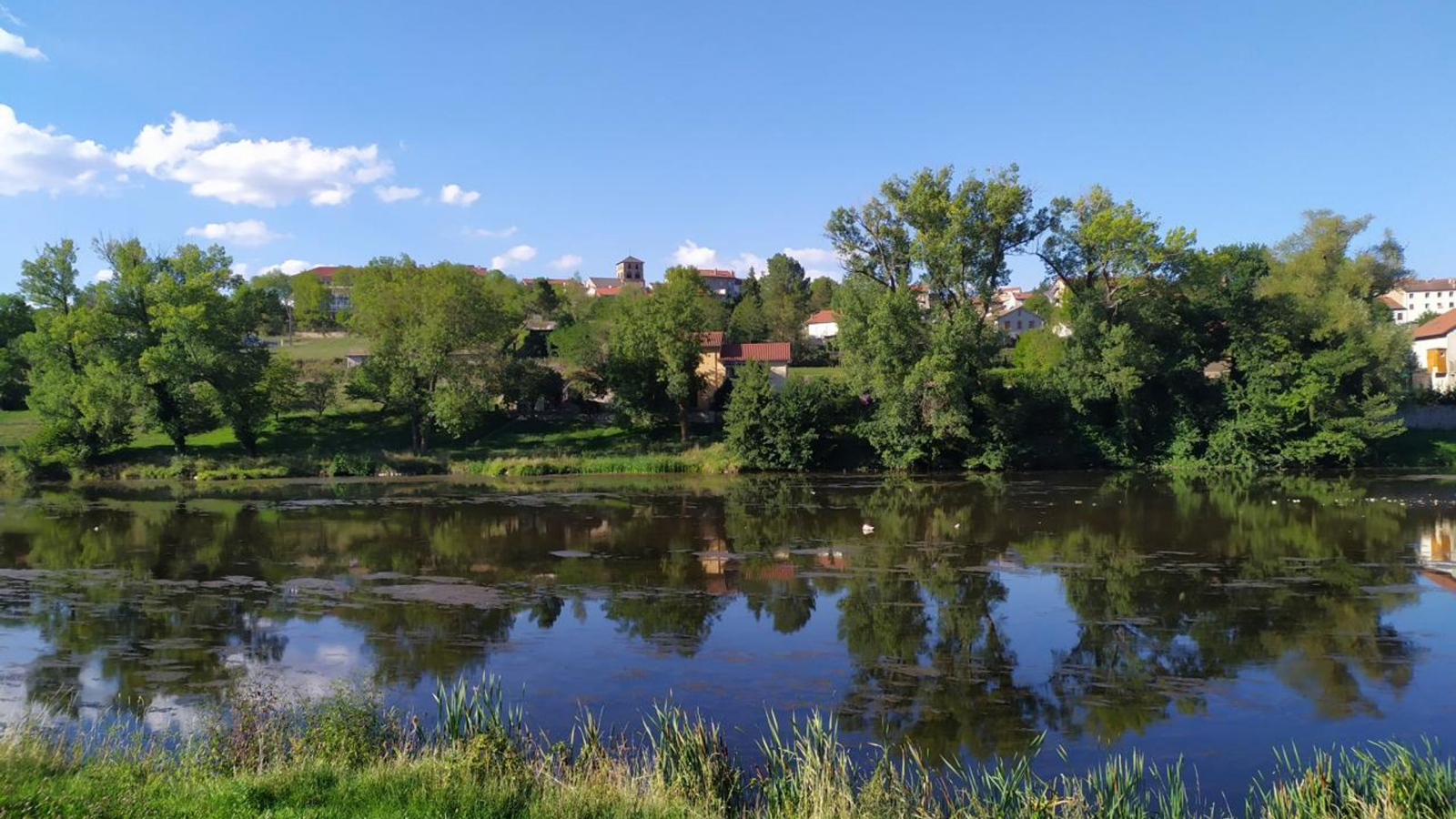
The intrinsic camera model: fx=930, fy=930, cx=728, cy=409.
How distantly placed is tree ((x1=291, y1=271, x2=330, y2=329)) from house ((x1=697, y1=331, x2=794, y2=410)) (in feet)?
185

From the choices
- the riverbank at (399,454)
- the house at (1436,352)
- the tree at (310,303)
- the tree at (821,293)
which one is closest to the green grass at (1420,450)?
the riverbank at (399,454)

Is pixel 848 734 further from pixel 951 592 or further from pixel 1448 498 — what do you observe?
pixel 1448 498

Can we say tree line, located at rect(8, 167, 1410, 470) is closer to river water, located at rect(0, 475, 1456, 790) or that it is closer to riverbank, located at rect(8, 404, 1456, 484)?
riverbank, located at rect(8, 404, 1456, 484)

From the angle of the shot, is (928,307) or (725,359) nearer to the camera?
(928,307)

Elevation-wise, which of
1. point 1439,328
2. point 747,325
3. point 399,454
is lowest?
point 399,454

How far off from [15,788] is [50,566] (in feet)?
56.6

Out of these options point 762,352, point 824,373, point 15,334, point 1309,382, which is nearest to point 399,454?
point 762,352

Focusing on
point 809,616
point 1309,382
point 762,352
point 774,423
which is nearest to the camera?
point 809,616

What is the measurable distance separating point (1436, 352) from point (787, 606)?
6233 centimetres

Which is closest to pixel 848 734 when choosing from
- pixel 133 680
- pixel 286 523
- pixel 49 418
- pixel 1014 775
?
pixel 1014 775

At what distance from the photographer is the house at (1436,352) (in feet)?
Answer: 192

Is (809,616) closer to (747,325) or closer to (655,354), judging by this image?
(655,354)

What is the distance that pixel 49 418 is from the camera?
42.4 metres

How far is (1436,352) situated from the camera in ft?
198
